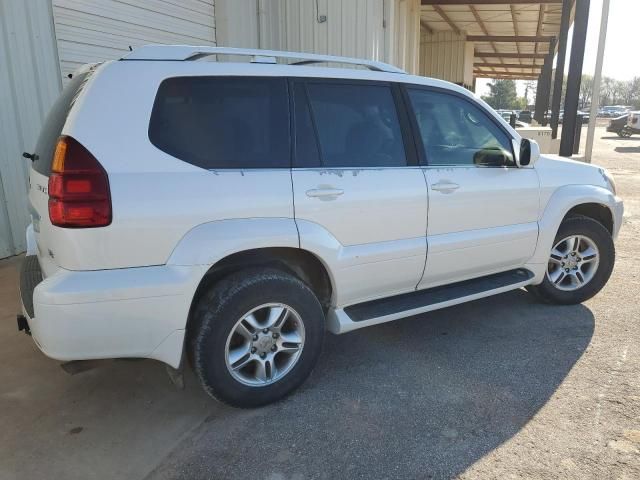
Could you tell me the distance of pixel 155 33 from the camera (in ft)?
23.4

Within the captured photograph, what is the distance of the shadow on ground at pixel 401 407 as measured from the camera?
2.60 meters

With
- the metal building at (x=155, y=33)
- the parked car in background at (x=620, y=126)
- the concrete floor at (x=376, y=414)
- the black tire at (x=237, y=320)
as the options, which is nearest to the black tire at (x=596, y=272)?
the concrete floor at (x=376, y=414)

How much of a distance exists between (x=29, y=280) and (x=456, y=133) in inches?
116

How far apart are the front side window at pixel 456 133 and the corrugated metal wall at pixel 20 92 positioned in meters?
4.26

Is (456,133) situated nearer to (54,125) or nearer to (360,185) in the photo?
(360,185)

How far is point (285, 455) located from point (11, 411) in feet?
5.47

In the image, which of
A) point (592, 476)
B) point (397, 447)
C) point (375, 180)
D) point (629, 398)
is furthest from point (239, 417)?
point (629, 398)

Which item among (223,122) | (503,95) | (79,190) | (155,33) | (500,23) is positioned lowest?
(79,190)

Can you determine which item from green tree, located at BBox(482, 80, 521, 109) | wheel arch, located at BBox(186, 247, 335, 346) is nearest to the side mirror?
wheel arch, located at BBox(186, 247, 335, 346)

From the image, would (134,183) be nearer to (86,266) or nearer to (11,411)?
(86,266)

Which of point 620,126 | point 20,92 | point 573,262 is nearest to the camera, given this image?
point 573,262

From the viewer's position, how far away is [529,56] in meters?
26.1

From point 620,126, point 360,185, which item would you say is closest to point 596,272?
point 360,185

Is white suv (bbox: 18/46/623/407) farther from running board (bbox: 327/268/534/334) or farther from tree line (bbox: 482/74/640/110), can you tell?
tree line (bbox: 482/74/640/110)
